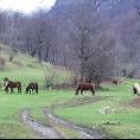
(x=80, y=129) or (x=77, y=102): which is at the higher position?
(x=77, y=102)

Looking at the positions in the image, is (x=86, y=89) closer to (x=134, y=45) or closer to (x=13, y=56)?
(x=13, y=56)

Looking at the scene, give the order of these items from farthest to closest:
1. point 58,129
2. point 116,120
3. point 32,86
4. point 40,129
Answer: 1. point 32,86
2. point 116,120
3. point 40,129
4. point 58,129

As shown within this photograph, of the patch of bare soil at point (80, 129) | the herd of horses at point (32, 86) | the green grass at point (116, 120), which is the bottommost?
the patch of bare soil at point (80, 129)

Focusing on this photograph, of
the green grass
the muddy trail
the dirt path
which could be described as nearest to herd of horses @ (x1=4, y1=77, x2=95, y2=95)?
the green grass

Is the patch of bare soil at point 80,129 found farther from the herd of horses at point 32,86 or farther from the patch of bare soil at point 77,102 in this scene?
the herd of horses at point 32,86

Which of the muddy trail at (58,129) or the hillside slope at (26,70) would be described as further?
the hillside slope at (26,70)

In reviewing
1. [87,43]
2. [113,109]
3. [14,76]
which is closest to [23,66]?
[14,76]

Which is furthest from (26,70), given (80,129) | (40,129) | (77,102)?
(40,129)

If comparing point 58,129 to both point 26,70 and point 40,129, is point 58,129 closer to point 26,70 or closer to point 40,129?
point 40,129

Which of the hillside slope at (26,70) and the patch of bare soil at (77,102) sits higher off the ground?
the hillside slope at (26,70)

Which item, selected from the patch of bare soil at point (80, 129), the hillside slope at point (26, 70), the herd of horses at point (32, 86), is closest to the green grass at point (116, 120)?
the patch of bare soil at point (80, 129)

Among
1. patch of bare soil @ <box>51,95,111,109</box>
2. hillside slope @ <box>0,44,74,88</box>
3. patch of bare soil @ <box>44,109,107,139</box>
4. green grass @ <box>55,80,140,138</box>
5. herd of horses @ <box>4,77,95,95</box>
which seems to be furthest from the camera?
hillside slope @ <box>0,44,74,88</box>

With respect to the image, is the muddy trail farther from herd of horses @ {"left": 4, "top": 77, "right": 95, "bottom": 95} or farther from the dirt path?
herd of horses @ {"left": 4, "top": 77, "right": 95, "bottom": 95}

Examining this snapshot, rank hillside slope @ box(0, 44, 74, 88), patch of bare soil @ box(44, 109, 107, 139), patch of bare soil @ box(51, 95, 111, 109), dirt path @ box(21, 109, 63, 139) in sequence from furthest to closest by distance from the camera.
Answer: hillside slope @ box(0, 44, 74, 88), patch of bare soil @ box(51, 95, 111, 109), patch of bare soil @ box(44, 109, 107, 139), dirt path @ box(21, 109, 63, 139)
